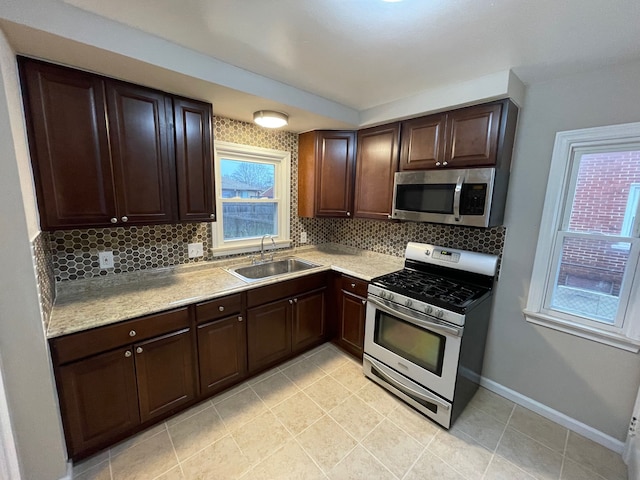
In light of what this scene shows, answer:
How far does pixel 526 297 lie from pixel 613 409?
80 cm

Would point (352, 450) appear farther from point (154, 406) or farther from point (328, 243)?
point (328, 243)

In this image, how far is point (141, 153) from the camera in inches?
67.5

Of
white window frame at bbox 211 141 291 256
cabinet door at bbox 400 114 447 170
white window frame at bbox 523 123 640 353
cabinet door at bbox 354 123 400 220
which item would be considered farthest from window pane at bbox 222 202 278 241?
white window frame at bbox 523 123 640 353

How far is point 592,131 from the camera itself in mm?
1670

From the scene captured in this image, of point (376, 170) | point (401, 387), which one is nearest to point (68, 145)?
point (376, 170)

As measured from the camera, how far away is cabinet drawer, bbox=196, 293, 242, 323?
184 cm

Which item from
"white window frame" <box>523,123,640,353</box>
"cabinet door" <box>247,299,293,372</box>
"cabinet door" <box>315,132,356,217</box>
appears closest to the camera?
"white window frame" <box>523,123,640,353</box>

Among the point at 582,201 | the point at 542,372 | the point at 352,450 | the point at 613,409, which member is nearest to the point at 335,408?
the point at 352,450

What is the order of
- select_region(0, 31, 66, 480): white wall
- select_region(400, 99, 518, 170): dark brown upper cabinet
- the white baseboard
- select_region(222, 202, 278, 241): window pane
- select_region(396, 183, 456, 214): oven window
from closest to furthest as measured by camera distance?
select_region(0, 31, 66, 480): white wall → the white baseboard → select_region(400, 99, 518, 170): dark brown upper cabinet → select_region(396, 183, 456, 214): oven window → select_region(222, 202, 278, 241): window pane

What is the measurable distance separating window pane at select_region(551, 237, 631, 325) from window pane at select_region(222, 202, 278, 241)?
253cm

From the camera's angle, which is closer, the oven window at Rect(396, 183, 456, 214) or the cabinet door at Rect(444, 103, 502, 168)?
the cabinet door at Rect(444, 103, 502, 168)

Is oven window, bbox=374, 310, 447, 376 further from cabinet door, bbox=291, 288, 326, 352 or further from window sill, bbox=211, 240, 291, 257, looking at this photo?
window sill, bbox=211, 240, 291, 257

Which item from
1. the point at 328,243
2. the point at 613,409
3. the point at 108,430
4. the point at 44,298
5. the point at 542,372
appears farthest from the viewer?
the point at 328,243

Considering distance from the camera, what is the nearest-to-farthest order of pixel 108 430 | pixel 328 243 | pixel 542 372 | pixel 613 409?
pixel 108 430 → pixel 613 409 → pixel 542 372 → pixel 328 243
